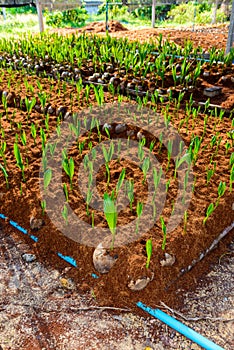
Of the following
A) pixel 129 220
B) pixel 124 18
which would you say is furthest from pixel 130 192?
pixel 124 18

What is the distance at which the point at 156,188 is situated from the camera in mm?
2398

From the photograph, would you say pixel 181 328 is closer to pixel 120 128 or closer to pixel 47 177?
pixel 47 177

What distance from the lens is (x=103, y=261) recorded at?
79.3 inches

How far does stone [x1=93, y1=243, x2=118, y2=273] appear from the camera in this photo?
6.61 feet

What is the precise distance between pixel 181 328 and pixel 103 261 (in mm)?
542

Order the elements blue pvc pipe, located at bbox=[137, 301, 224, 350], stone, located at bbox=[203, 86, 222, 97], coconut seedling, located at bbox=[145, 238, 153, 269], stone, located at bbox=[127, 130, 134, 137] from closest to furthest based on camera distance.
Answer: blue pvc pipe, located at bbox=[137, 301, 224, 350] < coconut seedling, located at bbox=[145, 238, 153, 269] < stone, located at bbox=[127, 130, 134, 137] < stone, located at bbox=[203, 86, 222, 97]

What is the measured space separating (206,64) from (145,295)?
168 inches

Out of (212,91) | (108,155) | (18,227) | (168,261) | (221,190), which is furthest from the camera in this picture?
(212,91)

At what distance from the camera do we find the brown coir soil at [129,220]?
1990 millimetres

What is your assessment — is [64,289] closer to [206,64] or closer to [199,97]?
[199,97]

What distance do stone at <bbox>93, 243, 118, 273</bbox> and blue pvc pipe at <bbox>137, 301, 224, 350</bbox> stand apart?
0.26m

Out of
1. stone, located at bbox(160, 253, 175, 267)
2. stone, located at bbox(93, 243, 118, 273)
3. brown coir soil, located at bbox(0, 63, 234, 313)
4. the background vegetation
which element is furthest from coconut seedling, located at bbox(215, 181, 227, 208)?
the background vegetation

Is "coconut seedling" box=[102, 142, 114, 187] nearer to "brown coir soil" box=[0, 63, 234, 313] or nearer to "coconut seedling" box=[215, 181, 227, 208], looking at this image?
"brown coir soil" box=[0, 63, 234, 313]

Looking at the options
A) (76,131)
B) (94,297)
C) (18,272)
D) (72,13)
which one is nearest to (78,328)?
(94,297)
